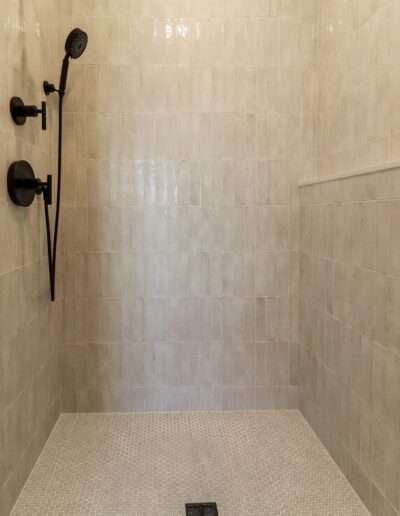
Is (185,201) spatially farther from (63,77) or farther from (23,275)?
(23,275)

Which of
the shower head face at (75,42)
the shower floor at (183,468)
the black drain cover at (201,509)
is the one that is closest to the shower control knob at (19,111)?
the shower head face at (75,42)

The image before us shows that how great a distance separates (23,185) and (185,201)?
0.94 meters

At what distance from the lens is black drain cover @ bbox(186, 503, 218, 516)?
1.63 m

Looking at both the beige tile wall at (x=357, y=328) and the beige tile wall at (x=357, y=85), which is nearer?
Answer: the beige tile wall at (x=357, y=328)

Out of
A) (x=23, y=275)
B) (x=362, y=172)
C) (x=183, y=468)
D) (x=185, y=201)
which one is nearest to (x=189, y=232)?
(x=185, y=201)

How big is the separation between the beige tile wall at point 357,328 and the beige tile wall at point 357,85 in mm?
136

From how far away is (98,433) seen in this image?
2.30m

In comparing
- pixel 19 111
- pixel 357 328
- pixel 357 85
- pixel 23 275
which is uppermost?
pixel 357 85

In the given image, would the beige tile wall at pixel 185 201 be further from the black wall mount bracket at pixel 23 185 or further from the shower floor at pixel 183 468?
the black wall mount bracket at pixel 23 185

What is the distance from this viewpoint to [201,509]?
166cm

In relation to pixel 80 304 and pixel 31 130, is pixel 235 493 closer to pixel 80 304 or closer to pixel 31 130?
pixel 80 304

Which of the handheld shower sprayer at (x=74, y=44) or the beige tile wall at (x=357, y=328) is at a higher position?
the handheld shower sprayer at (x=74, y=44)

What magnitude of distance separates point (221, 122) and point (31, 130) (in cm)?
98

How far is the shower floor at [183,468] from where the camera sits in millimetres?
Result: 1712
